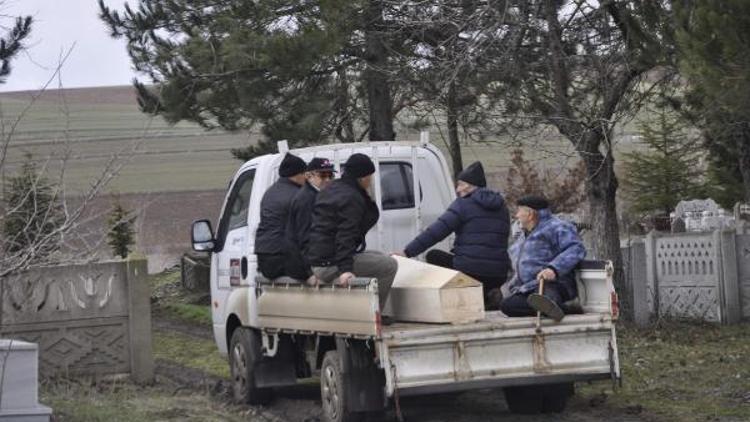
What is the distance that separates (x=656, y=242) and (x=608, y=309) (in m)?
9.26

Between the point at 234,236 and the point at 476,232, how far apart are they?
3013 millimetres

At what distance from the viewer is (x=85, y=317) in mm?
13953

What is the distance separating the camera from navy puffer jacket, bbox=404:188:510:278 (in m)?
11.1

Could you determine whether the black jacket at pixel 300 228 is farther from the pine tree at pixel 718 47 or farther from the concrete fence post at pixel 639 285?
the concrete fence post at pixel 639 285

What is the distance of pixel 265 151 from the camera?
20875 mm

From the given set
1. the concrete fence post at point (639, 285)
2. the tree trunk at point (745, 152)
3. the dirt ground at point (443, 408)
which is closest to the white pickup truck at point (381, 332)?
the dirt ground at point (443, 408)

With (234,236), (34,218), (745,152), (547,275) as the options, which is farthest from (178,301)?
(547,275)

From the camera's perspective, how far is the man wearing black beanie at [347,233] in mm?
10609

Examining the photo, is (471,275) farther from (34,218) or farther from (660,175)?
(660,175)

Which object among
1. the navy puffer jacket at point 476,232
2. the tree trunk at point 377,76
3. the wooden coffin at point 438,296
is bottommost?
the wooden coffin at point 438,296

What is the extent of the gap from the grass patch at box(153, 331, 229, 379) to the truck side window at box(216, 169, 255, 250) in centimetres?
243

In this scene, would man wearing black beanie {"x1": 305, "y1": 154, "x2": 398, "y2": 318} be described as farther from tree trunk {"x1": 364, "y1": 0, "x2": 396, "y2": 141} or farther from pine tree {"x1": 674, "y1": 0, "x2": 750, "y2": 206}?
tree trunk {"x1": 364, "y1": 0, "x2": 396, "y2": 141}

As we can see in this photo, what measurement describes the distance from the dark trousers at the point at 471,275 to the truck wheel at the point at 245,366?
195 cm

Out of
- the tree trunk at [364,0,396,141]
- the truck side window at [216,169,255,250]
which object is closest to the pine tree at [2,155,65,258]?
the truck side window at [216,169,255,250]
